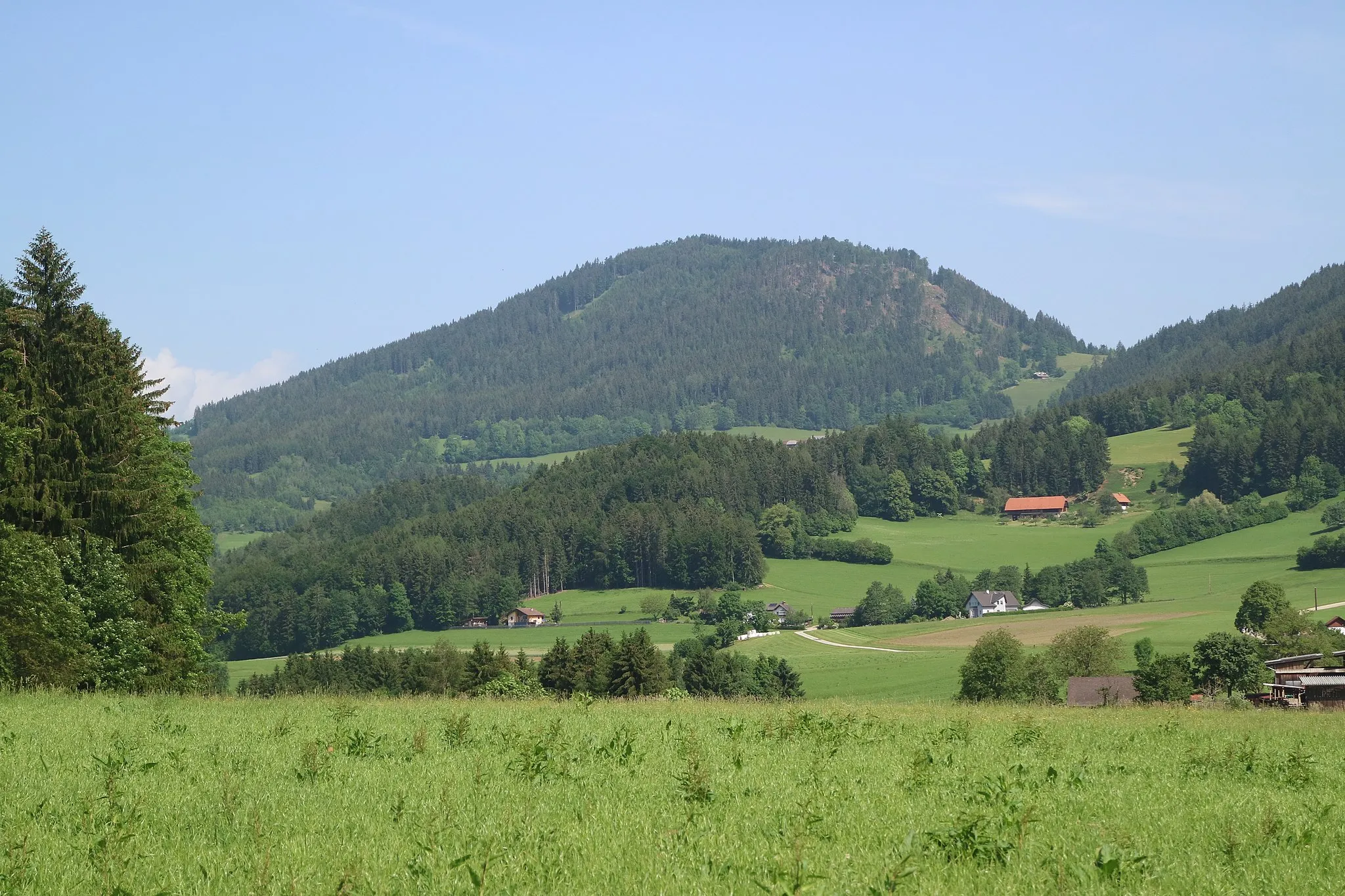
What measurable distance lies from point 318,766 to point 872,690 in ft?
224

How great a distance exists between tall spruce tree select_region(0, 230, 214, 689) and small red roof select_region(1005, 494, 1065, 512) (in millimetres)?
167309

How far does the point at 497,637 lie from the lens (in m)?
128

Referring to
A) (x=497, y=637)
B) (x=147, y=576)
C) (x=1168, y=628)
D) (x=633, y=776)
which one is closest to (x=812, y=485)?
(x=497, y=637)

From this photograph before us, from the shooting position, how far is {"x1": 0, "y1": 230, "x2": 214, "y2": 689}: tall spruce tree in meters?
30.5

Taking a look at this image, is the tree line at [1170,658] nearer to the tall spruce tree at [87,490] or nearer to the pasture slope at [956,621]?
the pasture slope at [956,621]

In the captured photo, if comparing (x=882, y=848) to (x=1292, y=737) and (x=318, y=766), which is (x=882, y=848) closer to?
(x=318, y=766)

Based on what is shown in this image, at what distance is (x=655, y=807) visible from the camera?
12.9m

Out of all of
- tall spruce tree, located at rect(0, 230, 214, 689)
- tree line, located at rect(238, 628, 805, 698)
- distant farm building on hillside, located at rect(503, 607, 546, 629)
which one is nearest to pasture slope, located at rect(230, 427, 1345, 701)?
distant farm building on hillside, located at rect(503, 607, 546, 629)

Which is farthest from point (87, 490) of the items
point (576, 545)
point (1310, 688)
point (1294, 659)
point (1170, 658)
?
point (576, 545)

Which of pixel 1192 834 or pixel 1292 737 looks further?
pixel 1292 737

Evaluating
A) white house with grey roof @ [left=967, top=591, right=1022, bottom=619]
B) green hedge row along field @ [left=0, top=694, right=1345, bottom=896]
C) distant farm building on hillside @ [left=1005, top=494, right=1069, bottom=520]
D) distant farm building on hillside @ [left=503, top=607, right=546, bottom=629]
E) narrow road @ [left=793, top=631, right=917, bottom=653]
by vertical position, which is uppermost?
distant farm building on hillside @ [left=1005, top=494, right=1069, bottom=520]

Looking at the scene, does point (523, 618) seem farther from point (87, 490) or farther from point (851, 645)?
point (87, 490)

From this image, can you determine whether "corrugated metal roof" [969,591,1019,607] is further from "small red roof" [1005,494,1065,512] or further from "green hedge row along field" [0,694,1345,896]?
"green hedge row along field" [0,694,1345,896]

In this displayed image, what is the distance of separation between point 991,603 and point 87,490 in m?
113
